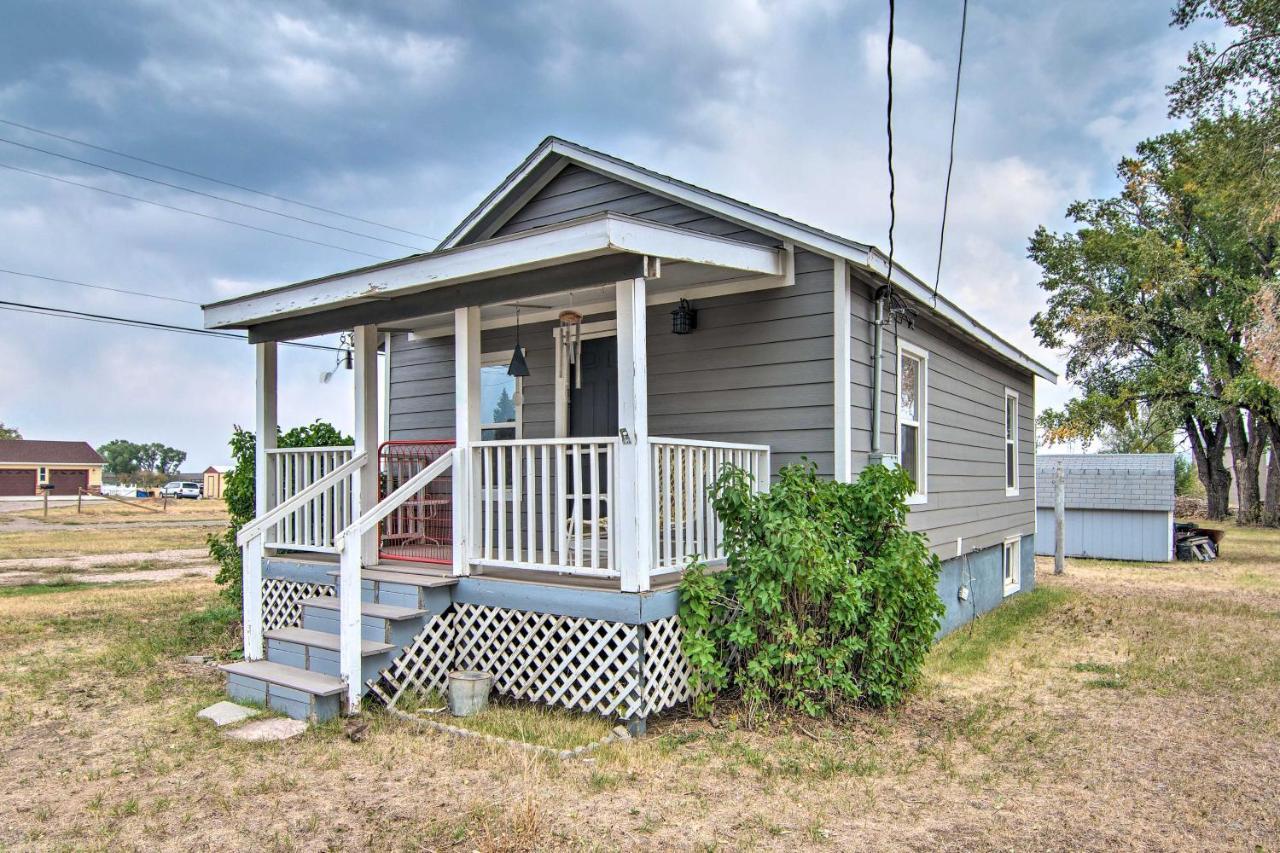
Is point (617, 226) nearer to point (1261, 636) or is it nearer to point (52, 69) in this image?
point (1261, 636)

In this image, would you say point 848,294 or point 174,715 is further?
point 848,294

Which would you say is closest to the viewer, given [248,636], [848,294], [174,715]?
[174,715]

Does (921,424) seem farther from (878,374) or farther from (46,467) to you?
(46,467)

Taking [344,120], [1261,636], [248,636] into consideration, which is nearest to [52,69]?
[344,120]

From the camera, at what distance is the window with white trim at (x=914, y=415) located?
309 inches

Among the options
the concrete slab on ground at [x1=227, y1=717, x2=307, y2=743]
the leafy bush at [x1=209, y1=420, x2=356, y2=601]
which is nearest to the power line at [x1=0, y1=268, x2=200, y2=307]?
the leafy bush at [x1=209, y1=420, x2=356, y2=601]

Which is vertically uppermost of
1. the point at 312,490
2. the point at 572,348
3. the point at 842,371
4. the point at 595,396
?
the point at 572,348

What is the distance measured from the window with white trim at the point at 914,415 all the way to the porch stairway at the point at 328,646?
14.8 ft

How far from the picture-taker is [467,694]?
5254mm

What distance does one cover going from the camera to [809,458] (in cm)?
634

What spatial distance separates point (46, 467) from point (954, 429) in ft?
218

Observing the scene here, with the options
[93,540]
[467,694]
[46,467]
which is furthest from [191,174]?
[46,467]

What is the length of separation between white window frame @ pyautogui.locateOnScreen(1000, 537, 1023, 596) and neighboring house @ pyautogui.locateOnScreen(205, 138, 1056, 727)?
9.09ft

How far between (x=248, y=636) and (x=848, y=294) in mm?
5043
